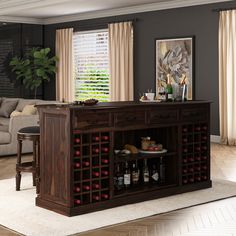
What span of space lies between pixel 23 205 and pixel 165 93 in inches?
75.7

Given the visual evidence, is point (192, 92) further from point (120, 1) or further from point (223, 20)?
point (120, 1)

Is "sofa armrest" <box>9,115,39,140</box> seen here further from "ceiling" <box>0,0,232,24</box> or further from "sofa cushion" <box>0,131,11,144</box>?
"ceiling" <box>0,0,232,24</box>

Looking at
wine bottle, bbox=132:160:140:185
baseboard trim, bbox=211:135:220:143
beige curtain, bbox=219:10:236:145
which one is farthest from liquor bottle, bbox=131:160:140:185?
baseboard trim, bbox=211:135:220:143

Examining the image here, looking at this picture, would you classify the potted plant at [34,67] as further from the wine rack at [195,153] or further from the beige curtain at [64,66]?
the wine rack at [195,153]

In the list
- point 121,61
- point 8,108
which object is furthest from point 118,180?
point 121,61

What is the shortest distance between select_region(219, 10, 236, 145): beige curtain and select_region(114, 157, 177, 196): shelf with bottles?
388 cm

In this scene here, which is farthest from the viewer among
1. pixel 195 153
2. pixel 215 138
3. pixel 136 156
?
pixel 215 138

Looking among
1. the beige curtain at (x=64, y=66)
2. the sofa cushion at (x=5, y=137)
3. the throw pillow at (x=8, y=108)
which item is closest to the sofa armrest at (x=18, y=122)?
the sofa cushion at (x=5, y=137)

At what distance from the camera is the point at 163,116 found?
5738 mm

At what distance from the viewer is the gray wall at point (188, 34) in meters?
10.0

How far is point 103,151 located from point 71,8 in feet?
22.5

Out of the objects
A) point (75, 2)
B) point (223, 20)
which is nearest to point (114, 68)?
point (75, 2)

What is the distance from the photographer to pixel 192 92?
406 inches

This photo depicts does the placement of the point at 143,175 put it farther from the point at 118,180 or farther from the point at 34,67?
the point at 34,67
